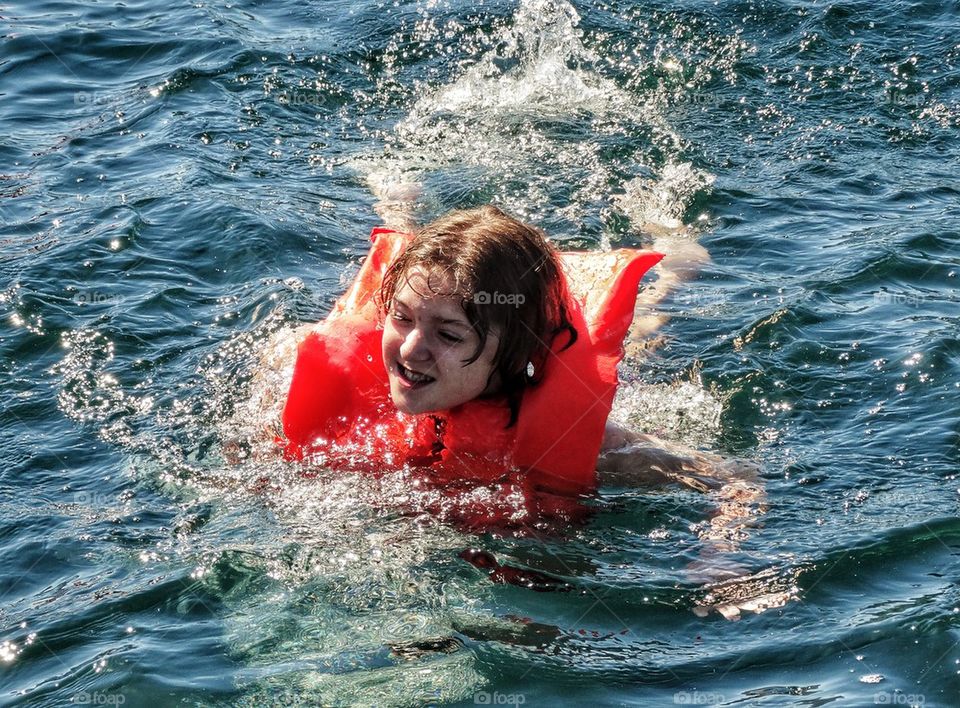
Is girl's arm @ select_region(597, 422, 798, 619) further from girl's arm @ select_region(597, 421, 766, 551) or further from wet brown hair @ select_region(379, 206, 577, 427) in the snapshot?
wet brown hair @ select_region(379, 206, 577, 427)

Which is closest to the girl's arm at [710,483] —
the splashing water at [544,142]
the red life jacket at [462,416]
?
the red life jacket at [462,416]

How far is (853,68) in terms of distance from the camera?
29.2 feet

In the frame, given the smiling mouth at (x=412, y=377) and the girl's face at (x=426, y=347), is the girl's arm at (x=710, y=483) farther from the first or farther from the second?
the smiling mouth at (x=412, y=377)

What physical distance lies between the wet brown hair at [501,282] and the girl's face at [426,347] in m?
0.03

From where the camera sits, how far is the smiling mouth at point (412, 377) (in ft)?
15.7

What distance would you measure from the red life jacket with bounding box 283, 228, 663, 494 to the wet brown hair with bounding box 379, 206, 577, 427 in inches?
3.6

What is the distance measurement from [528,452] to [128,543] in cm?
162

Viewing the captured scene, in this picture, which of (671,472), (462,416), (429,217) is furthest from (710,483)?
(429,217)

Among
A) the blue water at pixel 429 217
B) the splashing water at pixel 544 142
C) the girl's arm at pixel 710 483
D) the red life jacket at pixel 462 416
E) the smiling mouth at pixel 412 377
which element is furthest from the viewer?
the splashing water at pixel 544 142

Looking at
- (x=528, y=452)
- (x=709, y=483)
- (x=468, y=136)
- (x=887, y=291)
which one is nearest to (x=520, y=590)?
(x=528, y=452)

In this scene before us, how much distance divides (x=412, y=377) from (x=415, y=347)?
0.50ft

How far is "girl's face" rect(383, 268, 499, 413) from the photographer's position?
4.70m

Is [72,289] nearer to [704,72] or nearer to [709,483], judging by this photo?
[709,483]

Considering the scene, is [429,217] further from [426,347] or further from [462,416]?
[426,347]
